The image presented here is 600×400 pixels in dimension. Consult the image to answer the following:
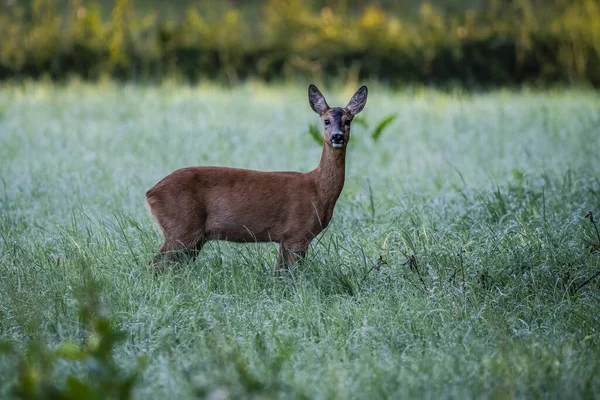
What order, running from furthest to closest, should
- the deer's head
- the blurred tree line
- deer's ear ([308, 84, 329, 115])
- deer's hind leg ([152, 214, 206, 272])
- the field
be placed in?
1. the blurred tree line
2. deer's ear ([308, 84, 329, 115])
3. the deer's head
4. deer's hind leg ([152, 214, 206, 272])
5. the field

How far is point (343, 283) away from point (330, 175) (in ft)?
2.24

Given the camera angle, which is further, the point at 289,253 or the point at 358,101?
the point at 358,101

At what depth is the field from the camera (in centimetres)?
331

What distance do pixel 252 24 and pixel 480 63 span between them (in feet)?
11.4

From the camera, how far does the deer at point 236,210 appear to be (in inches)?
184

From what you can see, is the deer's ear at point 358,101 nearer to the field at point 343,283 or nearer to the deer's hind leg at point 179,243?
the field at point 343,283

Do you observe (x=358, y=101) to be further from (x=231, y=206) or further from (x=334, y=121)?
(x=231, y=206)

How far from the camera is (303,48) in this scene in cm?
1253

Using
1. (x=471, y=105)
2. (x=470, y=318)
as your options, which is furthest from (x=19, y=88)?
(x=470, y=318)

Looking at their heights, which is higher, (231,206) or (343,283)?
(231,206)

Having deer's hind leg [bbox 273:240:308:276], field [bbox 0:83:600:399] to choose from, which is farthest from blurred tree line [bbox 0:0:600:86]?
deer's hind leg [bbox 273:240:308:276]

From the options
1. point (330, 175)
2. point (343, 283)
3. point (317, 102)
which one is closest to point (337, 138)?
point (330, 175)

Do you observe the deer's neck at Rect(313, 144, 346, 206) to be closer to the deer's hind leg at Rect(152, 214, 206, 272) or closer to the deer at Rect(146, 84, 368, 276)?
the deer at Rect(146, 84, 368, 276)

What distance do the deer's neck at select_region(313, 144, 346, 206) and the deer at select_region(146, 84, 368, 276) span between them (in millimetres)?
29
